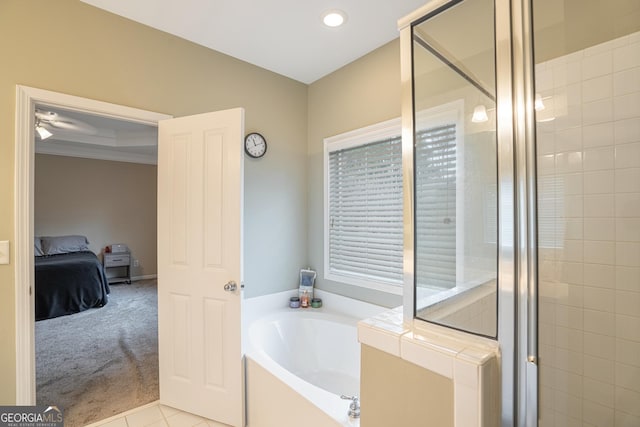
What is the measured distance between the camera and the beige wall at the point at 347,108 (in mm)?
2213

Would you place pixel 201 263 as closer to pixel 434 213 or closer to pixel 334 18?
pixel 434 213

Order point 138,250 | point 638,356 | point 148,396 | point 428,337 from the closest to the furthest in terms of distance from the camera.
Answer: point 428,337
point 638,356
point 148,396
point 138,250

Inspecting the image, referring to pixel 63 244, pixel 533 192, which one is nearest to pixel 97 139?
pixel 63 244

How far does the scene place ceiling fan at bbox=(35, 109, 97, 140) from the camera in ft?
10.8

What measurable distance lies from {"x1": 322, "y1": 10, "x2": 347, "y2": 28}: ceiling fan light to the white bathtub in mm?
2130

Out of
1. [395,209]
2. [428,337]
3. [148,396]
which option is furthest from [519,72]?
[148,396]

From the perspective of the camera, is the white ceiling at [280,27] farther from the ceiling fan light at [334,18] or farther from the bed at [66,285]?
the bed at [66,285]

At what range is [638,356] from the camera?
1.11 metres

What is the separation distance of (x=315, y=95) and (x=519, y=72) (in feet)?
7.37

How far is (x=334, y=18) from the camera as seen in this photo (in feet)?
6.34

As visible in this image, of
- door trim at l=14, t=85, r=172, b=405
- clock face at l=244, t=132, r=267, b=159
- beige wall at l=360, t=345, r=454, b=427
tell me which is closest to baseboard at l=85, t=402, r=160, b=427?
door trim at l=14, t=85, r=172, b=405

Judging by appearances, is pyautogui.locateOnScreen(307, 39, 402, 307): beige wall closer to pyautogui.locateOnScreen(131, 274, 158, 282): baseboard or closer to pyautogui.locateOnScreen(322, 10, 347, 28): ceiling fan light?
pyautogui.locateOnScreen(322, 10, 347, 28): ceiling fan light

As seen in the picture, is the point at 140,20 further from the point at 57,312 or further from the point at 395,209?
the point at 57,312

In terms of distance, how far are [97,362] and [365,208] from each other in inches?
113
